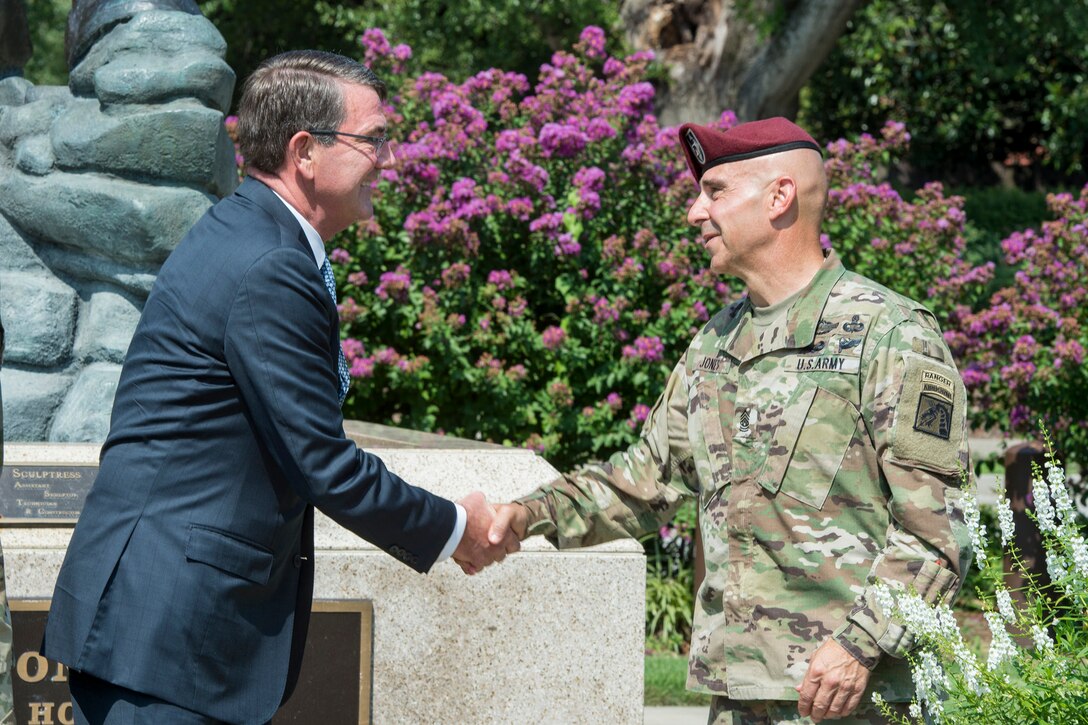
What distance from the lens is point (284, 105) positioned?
2.79 metres

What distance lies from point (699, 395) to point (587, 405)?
4.60 metres

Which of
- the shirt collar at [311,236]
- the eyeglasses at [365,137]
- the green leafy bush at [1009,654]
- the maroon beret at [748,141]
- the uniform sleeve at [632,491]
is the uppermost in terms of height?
the maroon beret at [748,141]

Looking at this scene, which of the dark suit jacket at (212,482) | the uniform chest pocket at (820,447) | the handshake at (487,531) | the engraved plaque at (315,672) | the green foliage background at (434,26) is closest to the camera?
the dark suit jacket at (212,482)

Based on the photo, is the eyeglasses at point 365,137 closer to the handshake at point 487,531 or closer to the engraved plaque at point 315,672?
the handshake at point 487,531

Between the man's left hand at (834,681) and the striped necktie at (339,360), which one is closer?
the man's left hand at (834,681)

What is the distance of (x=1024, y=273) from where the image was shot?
7.93 metres

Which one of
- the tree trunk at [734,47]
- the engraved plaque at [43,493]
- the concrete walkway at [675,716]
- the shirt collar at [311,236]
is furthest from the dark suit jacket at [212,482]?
the tree trunk at [734,47]

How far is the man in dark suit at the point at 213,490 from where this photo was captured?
2439mm

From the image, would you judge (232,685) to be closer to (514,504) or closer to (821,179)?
(514,504)

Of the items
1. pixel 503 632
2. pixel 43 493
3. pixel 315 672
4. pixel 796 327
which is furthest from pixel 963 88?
pixel 796 327

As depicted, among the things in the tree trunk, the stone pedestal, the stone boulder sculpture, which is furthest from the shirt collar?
the tree trunk

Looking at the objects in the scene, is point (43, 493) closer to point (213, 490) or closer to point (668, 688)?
point (213, 490)

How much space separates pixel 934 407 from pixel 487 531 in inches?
44.0

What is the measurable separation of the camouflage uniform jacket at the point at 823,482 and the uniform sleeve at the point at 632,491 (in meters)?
0.12
